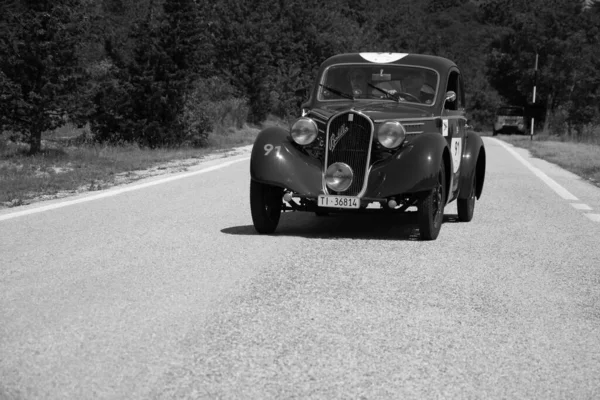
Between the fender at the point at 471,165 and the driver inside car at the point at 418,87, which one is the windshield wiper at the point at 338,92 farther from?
the fender at the point at 471,165

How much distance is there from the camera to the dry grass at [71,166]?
13.2m

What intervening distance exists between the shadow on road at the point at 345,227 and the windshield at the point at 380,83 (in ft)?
4.18

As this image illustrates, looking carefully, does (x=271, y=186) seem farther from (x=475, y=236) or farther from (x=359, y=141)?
(x=475, y=236)

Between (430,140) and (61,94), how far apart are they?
11378 mm

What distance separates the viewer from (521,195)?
1370cm

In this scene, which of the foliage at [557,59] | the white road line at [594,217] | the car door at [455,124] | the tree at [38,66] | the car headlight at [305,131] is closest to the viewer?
the car headlight at [305,131]

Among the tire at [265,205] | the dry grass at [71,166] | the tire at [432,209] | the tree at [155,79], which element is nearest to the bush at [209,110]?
the tree at [155,79]

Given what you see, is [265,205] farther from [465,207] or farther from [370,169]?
[465,207]

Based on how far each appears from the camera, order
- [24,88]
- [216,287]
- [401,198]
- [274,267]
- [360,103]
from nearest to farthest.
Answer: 1. [216,287]
2. [274,267]
3. [401,198]
4. [360,103]
5. [24,88]

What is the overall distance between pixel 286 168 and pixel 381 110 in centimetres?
116

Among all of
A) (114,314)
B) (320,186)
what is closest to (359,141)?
(320,186)

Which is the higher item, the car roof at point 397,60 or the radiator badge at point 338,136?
the car roof at point 397,60

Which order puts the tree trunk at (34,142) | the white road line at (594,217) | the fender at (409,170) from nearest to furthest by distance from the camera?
the fender at (409,170)
the white road line at (594,217)
the tree trunk at (34,142)

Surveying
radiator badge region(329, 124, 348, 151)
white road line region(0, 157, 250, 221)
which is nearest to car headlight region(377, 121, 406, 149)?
radiator badge region(329, 124, 348, 151)
